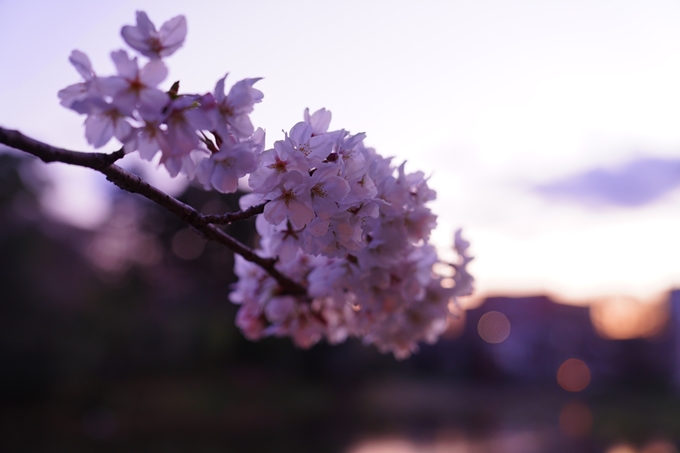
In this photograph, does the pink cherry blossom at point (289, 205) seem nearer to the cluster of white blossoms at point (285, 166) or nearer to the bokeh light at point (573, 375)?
the cluster of white blossoms at point (285, 166)

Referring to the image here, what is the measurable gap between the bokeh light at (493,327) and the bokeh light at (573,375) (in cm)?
173

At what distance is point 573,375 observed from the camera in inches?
464

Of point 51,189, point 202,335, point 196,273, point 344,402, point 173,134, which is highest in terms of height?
point 51,189

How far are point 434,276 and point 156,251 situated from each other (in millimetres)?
7159

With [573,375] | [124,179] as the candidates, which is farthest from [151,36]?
[573,375]

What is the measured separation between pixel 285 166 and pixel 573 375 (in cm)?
1299

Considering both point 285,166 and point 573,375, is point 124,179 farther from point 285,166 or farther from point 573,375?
point 573,375

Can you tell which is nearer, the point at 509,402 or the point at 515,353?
the point at 509,402

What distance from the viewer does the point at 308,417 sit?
6887 millimetres

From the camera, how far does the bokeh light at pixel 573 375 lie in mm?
11164

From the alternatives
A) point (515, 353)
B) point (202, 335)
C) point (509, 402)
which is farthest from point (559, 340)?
point (202, 335)

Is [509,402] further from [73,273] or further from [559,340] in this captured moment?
[73,273]

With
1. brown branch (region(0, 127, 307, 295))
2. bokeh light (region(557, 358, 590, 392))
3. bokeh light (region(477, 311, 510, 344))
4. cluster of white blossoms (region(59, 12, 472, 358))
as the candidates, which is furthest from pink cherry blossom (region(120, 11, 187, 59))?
bokeh light (region(477, 311, 510, 344))

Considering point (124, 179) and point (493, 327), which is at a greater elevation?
point (493, 327)
